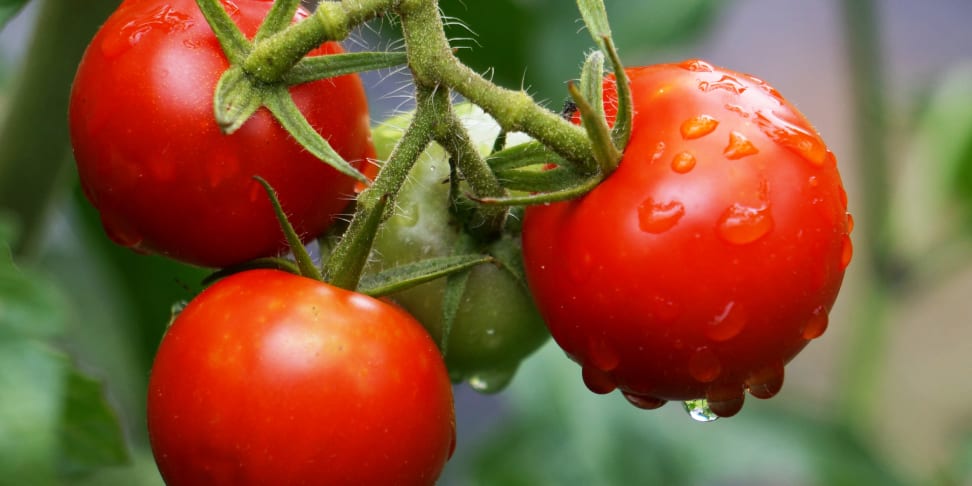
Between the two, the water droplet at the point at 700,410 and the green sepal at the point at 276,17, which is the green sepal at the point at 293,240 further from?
the water droplet at the point at 700,410

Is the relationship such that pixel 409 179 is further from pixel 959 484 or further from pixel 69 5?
pixel 959 484

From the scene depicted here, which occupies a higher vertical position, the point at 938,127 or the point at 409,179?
the point at 409,179

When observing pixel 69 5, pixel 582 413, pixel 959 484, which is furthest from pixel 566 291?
pixel 959 484

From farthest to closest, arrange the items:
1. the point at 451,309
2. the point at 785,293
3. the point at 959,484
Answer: the point at 959,484, the point at 451,309, the point at 785,293

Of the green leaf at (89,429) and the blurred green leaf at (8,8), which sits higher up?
the blurred green leaf at (8,8)

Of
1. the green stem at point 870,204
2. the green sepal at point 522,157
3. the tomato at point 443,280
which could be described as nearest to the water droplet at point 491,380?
the tomato at point 443,280

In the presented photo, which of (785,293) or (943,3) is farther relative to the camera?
(943,3)
